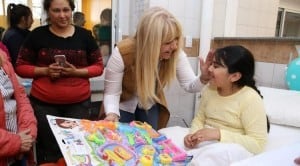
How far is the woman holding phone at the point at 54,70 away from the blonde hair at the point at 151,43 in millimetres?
367

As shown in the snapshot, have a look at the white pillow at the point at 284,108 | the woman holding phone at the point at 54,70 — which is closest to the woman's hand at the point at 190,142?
the white pillow at the point at 284,108

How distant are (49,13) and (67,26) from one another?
114 mm

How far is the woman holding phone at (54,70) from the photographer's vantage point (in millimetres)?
1485

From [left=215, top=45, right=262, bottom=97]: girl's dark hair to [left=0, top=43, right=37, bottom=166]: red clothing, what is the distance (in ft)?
2.91

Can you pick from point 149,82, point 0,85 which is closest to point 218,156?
point 149,82

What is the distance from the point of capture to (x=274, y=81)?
1.86 metres

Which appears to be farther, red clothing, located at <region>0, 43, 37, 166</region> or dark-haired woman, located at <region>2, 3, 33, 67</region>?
dark-haired woman, located at <region>2, 3, 33, 67</region>

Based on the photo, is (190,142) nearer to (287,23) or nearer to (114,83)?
(114,83)

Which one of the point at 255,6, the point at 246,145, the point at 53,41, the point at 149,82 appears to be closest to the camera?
the point at 246,145

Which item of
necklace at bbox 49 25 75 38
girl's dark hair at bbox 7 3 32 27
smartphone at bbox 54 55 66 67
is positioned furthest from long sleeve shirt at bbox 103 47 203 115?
girl's dark hair at bbox 7 3 32 27

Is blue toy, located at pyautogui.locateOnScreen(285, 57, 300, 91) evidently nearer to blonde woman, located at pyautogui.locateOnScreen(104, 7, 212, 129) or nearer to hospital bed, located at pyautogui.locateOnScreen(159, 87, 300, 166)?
hospital bed, located at pyautogui.locateOnScreen(159, 87, 300, 166)

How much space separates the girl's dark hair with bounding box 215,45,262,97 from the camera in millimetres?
1166

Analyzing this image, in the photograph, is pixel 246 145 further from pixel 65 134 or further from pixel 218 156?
pixel 65 134

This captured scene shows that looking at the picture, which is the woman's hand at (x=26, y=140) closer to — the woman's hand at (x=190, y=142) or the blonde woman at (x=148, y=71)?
the blonde woman at (x=148, y=71)
